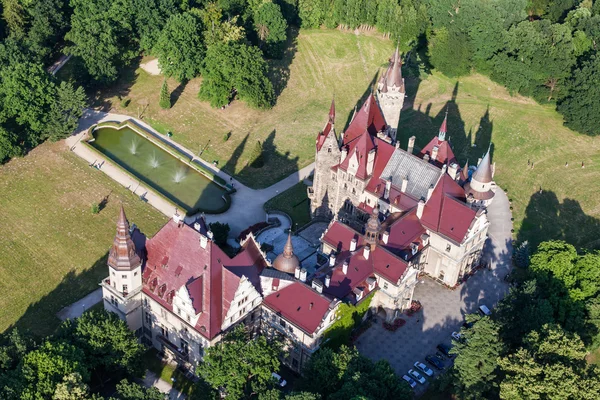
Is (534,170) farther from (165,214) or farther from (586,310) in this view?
(165,214)

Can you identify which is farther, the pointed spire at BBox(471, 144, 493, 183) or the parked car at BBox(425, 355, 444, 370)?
the pointed spire at BBox(471, 144, 493, 183)

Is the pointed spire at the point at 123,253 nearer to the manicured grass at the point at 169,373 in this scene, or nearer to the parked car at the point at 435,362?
the manicured grass at the point at 169,373

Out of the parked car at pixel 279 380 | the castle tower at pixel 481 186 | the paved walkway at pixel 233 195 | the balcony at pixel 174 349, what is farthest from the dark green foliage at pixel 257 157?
the parked car at pixel 279 380

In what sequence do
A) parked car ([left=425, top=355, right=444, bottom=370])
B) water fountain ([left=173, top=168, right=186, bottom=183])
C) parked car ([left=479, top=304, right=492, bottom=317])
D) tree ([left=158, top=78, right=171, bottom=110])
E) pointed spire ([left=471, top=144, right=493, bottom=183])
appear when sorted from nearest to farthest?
parked car ([left=425, top=355, right=444, bottom=370]), parked car ([left=479, top=304, right=492, bottom=317]), pointed spire ([left=471, top=144, right=493, bottom=183]), water fountain ([left=173, top=168, right=186, bottom=183]), tree ([left=158, top=78, right=171, bottom=110])

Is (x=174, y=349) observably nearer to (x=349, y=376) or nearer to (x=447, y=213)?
(x=349, y=376)

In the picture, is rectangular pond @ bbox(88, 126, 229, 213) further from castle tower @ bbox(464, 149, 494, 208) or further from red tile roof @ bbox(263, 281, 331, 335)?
castle tower @ bbox(464, 149, 494, 208)

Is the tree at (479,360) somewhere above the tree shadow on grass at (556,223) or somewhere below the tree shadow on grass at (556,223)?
above

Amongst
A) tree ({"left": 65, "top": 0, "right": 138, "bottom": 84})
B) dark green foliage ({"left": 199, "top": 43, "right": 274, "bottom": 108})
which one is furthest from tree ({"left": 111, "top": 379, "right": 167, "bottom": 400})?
tree ({"left": 65, "top": 0, "right": 138, "bottom": 84})

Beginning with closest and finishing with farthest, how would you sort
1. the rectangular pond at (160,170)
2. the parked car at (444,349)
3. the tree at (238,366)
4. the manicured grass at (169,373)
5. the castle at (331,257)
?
the tree at (238,366), the castle at (331,257), the manicured grass at (169,373), the parked car at (444,349), the rectangular pond at (160,170)
